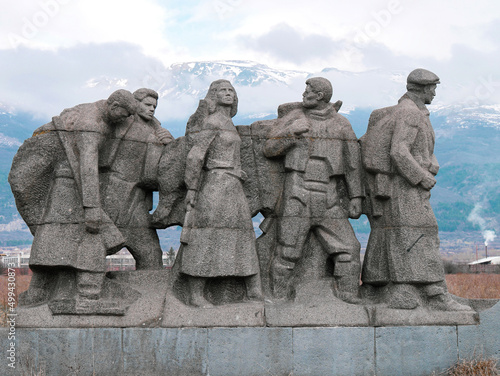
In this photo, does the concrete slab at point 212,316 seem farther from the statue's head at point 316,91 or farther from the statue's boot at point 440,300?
the statue's head at point 316,91

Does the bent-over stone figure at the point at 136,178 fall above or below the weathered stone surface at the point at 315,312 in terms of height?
above

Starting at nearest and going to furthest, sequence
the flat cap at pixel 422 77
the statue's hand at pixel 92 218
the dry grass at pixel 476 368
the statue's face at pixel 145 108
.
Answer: the dry grass at pixel 476 368, the statue's hand at pixel 92 218, the flat cap at pixel 422 77, the statue's face at pixel 145 108

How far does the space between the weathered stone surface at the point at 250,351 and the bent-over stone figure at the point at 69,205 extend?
54.2 inches

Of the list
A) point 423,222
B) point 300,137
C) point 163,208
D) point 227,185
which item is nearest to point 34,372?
point 163,208

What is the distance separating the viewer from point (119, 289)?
26.2ft

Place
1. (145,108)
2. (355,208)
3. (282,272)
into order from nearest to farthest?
(282,272)
(355,208)
(145,108)

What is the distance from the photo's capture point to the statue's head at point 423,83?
8.40 metres

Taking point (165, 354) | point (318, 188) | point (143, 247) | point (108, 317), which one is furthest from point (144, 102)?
point (165, 354)

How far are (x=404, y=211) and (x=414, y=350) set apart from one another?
1781mm

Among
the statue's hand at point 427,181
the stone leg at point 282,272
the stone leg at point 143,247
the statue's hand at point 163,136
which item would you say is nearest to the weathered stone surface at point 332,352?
the stone leg at point 282,272

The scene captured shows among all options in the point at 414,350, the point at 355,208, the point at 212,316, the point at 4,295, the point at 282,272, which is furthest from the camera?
the point at 4,295

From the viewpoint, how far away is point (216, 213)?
7.80 metres

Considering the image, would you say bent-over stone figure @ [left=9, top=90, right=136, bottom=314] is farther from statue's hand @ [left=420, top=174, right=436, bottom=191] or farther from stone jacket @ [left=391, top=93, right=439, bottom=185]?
statue's hand @ [left=420, top=174, right=436, bottom=191]

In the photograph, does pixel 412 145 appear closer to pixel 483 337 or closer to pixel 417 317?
pixel 417 317
